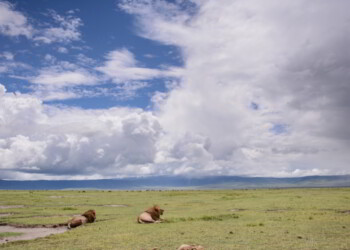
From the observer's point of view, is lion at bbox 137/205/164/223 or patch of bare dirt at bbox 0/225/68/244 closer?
patch of bare dirt at bbox 0/225/68/244

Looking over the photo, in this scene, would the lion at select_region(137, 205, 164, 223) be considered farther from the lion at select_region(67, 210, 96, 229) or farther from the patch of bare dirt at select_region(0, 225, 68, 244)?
the patch of bare dirt at select_region(0, 225, 68, 244)

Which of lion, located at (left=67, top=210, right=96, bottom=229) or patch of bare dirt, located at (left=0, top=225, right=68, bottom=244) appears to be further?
lion, located at (left=67, top=210, right=96, bottom=229)

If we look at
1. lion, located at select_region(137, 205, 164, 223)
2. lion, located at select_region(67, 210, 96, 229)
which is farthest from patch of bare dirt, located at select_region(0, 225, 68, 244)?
lion, located at select_region(137, 205, 164, 223)

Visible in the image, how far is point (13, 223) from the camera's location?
31.2 m

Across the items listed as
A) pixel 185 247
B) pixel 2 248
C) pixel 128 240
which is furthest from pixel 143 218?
pixel 185 247

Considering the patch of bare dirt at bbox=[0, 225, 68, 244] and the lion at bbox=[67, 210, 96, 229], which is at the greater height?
the lion at bbox=[67, 210, 96, 229]

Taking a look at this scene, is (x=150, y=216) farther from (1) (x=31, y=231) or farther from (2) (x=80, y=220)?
(1) (x=31, y=231)

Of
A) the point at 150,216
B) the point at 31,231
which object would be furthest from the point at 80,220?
the point at 150,216

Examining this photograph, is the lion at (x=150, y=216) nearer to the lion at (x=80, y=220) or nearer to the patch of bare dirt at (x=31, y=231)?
the lion at (x=80, y=220)

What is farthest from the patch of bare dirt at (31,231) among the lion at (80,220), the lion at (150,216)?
the lion at (150,216)

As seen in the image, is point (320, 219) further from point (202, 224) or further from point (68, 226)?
point (68, 226)

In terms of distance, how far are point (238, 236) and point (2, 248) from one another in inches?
528

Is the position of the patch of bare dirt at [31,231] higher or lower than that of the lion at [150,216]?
lower

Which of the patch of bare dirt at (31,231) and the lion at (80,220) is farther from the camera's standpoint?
the lion at (80,220)
